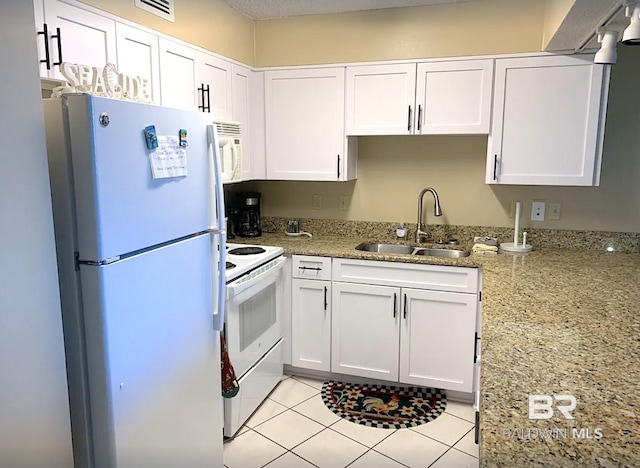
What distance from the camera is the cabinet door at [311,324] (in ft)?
10.0

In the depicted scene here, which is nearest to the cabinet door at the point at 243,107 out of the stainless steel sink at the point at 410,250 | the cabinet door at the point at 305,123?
the cabinet door at the point at 305,123

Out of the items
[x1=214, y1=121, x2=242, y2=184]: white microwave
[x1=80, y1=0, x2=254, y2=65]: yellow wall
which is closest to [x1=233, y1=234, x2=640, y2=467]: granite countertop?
[x1=214, y1=121, x2=242, y2=184]: white microwave

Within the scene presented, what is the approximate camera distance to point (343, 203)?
3.53 m

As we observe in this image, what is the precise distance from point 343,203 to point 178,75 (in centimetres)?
153

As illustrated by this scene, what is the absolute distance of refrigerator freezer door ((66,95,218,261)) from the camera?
1363 mm

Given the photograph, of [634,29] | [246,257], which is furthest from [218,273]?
[634,29]

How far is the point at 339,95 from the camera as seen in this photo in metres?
3.13

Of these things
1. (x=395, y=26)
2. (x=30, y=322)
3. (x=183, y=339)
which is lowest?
(x=183, y=339)

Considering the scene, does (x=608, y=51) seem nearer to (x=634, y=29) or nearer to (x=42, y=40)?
(x=634, y=29)

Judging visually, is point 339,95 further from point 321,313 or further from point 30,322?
point 30,322

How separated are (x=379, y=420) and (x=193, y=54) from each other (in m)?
2.31

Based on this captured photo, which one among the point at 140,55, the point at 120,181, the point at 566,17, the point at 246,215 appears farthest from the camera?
the point at 246,215

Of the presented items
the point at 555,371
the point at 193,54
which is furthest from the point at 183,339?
the point at 193,54

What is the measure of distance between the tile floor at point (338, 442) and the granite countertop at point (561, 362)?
3.03 feet
